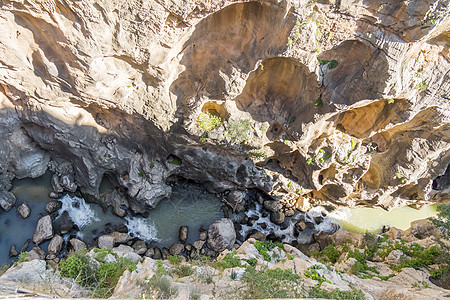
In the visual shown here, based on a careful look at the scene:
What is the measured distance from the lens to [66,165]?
16688mm

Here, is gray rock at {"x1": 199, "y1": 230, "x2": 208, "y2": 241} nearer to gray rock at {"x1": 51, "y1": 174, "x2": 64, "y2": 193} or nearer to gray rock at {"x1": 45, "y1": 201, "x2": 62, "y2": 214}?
gray rock at {"x1": 45, "y1": 201, "x2": 62, "y2": 214}

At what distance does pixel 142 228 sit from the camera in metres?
16.7

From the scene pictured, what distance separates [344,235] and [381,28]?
12.5m

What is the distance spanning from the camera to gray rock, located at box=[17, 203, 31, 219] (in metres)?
15.6

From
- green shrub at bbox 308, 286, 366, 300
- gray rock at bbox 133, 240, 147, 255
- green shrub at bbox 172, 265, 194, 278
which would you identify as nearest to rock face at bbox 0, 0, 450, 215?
gray rock at bbox 133, 240, 147, 255

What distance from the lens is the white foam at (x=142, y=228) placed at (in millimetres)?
16438

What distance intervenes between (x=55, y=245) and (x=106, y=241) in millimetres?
2922

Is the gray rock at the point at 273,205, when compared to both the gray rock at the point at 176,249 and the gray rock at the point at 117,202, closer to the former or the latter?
the gray rock at the point at 176,249

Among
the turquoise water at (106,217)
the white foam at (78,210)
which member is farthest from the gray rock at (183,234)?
the white foam at (78,210)

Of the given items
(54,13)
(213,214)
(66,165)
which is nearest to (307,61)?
(54,13)

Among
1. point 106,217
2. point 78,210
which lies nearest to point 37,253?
point 78,210

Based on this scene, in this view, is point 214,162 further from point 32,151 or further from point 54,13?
point 32,151

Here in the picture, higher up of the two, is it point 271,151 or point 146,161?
point 271,151

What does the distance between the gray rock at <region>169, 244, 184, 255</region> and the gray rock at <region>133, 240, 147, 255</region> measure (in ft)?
5.40
